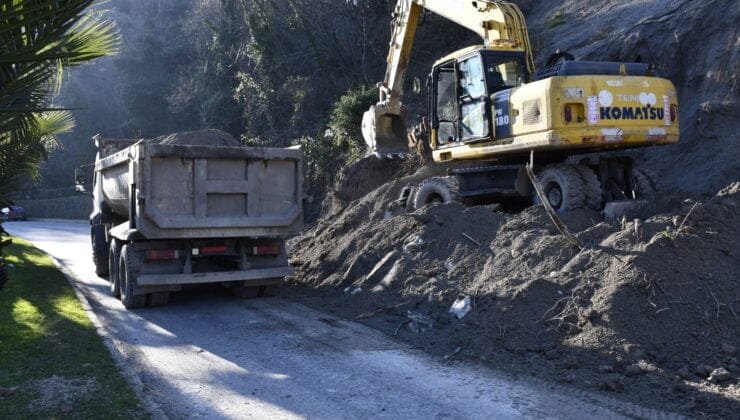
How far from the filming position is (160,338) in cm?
802

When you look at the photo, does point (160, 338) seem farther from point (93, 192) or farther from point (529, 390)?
point (93, 192)

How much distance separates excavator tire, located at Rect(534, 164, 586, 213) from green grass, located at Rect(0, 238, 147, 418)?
6840 mm

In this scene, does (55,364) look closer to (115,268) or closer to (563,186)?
(115,268)

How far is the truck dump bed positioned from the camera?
9.20 meters

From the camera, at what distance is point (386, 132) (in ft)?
49.4

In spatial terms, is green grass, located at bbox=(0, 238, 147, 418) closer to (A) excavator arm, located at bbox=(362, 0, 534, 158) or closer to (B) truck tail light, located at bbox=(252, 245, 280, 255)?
(B) truck tail light, located at bbox=(252, 245, 280, 255)

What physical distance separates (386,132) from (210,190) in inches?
249

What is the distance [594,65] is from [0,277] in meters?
8.74

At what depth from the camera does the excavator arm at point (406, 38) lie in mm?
11641

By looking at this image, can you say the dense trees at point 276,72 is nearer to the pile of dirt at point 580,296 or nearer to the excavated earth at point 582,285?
the excavated earth at point 582,285

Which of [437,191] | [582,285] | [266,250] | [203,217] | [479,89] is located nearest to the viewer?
[582,285]

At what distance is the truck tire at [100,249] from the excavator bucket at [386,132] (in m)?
6.20

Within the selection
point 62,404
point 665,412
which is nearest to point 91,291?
point 62,404

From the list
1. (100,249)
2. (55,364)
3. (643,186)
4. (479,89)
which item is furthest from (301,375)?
(100,249)
